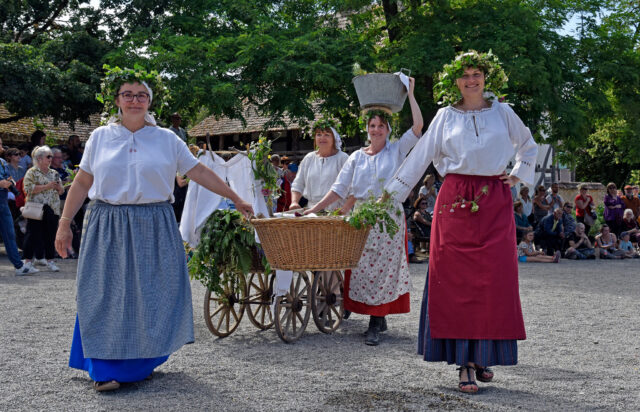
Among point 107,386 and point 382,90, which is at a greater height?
point 382,90

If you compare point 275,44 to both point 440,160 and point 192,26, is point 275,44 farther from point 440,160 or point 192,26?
point 440,160

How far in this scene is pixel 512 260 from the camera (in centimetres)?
498

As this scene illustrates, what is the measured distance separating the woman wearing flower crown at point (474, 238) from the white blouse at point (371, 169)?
4.74 ft

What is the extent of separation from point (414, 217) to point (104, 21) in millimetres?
11993

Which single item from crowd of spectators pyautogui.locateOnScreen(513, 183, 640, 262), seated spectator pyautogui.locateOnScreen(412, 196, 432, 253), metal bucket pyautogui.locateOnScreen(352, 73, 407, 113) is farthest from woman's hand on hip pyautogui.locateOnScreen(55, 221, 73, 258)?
crowd of spectators pyautogui.locateOnScreen(513, 183, 640, 262)

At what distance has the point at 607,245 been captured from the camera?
17.7 metres

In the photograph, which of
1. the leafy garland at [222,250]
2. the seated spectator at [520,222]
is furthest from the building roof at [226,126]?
the leafy garland at [222,250]

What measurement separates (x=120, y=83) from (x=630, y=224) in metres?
16.8

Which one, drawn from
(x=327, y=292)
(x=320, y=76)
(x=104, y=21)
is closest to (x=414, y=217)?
(x=320, y=76)

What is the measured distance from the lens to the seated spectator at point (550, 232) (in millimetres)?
16641

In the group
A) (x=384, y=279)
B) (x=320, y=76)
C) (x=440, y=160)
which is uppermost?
(x=320, y=76)

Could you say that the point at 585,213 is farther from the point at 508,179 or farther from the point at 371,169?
the point at 508,179

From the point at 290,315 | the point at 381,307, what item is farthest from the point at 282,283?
the point at 381,307

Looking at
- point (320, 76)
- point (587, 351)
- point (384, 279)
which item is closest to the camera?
point (587, 351)
